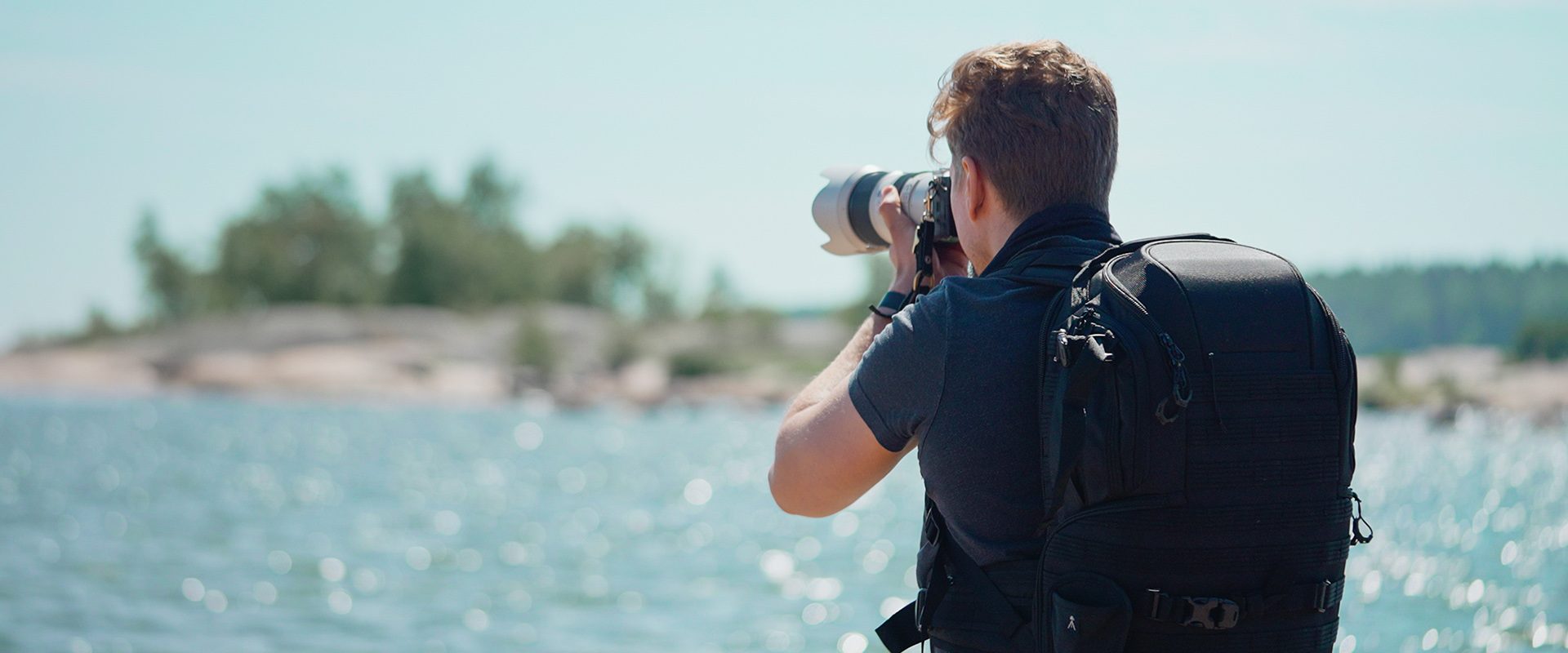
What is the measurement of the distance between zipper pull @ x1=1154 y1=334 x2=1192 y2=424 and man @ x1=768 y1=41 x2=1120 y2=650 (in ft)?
0.63

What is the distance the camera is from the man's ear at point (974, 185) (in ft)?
6.54

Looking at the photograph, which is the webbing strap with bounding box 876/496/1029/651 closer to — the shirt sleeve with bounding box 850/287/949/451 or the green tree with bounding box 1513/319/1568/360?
the shirt sleeve with bounding box 850/287/949/451

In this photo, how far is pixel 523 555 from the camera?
657 inches

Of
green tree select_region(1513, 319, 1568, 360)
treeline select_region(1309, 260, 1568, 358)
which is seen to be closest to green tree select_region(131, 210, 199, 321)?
treeline select_region(1309, 260, 1568, 358)

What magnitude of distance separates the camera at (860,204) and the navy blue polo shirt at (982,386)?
1.21 ft

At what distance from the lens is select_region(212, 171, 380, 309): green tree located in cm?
8069

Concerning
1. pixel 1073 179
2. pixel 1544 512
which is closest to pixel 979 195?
pixel 1073 179

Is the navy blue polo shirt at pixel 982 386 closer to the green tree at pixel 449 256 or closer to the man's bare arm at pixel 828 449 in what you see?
the man's bare arm at pixel 828 449

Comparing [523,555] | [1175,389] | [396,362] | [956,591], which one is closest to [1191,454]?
[1175,389]

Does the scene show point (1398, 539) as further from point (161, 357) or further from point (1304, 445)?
point (161, 357)

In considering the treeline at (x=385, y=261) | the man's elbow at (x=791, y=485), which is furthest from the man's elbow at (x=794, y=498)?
the treeline at (x=385, y=261)

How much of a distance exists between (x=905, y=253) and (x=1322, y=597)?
0.87m

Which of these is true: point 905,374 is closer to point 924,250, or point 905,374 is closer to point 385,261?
point 924,250

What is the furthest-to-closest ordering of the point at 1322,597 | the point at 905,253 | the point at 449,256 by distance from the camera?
the point at 449,256 → the point at 905,253 → the point at 1322,597
